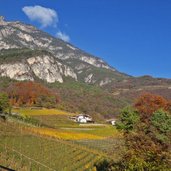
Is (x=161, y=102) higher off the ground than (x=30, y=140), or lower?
higher

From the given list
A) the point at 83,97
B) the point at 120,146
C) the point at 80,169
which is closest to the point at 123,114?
the point at 80,169

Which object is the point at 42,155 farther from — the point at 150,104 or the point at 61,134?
the point at 150,104

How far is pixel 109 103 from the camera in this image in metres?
190

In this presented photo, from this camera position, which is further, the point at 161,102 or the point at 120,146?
the point at 161,102

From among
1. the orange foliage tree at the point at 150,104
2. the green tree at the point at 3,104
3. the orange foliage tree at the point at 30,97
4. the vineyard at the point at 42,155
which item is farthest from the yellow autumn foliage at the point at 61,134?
the orange foliage tree at the point at 30,97

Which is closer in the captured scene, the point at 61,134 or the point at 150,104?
the point at 61,134

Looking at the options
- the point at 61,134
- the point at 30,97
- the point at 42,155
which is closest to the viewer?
the point at 42,155

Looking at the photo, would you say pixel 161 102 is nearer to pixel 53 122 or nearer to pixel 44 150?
pixel 53 122

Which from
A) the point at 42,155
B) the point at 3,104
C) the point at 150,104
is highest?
the point at 150,104

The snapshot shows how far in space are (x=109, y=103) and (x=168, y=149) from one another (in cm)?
16476

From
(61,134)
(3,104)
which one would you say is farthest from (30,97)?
(61,134)

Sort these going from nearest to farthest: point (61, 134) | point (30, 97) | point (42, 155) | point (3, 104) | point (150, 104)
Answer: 1. point (42, 155)
2. point (61, 134)
3. point (3, 104)
4. point (150, 104)
5. point (30, 97)

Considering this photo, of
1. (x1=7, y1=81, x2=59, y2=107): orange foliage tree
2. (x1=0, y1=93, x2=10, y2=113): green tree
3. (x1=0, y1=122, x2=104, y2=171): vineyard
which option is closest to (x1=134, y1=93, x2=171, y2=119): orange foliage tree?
(x1=0, y1=93, x2=10, y2=113): green tree

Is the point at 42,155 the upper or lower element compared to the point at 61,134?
lower
